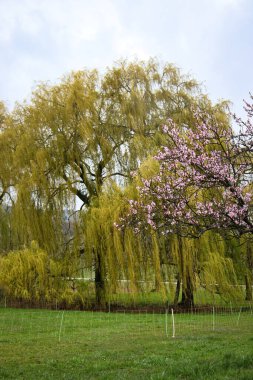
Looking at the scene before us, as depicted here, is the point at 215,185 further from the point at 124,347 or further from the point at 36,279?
the point at 36,279

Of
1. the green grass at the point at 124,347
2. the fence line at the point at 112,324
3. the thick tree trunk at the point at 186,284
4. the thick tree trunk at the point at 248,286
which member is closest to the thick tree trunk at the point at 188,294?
the thick tree trunk at the point at 186,284

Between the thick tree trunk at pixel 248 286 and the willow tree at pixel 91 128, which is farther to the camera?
the willow tree at pixel 91 128

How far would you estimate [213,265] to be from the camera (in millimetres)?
15086

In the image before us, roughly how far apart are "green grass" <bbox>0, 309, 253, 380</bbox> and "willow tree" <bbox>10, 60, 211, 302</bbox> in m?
4.60

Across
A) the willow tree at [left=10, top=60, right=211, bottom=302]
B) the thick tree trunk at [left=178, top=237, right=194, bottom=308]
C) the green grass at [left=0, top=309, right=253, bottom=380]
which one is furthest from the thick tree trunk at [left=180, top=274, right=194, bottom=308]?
the willow tree at [left=10, top=60, right=211, bottom=302]

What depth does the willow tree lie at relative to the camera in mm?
17844

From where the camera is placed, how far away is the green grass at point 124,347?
6.41 meters

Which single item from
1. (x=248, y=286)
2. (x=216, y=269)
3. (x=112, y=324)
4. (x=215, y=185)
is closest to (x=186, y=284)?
(x=216, y=269)

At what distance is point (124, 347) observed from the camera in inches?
→ 347

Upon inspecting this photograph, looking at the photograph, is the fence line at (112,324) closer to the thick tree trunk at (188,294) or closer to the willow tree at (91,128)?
the thick tree trunk at (188,294)

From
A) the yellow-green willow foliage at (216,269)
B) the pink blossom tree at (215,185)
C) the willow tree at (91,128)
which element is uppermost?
the willow tree at (91,128)

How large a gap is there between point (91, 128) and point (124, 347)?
10629 millimetres

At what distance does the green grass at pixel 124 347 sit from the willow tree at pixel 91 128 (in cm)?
460

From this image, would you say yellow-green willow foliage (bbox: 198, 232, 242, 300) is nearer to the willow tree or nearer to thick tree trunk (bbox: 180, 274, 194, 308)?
thick tree trunk (bbox: 180, 274, 194, 308)
